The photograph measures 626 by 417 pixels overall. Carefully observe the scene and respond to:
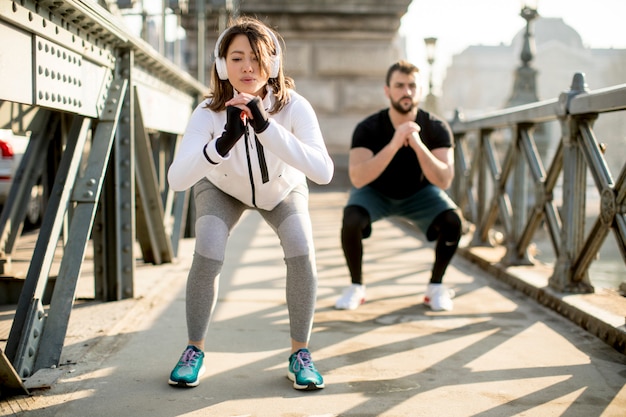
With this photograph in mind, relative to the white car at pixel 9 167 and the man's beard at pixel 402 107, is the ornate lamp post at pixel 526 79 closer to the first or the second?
the white car at pixel 9 167

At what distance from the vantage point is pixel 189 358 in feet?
9.32

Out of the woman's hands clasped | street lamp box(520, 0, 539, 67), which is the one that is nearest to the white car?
the woman's hands clasped

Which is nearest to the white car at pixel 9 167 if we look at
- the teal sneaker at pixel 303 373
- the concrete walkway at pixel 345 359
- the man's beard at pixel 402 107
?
the concrete walkway at pixel 345 359

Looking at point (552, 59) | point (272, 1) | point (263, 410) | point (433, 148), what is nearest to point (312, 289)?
point (263, 410)

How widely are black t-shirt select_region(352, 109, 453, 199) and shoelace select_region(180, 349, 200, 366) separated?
1.86 m

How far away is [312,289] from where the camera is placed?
9.55 feet

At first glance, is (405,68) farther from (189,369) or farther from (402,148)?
(189,369)

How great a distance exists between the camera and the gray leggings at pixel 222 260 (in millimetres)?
2861

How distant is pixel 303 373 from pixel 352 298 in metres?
1.43

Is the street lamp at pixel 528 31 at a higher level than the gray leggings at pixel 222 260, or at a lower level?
higher

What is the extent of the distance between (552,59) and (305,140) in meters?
36.7

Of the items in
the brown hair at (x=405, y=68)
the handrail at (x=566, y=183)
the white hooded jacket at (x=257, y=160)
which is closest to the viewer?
the white hooded jacket at (x=257, y=160)

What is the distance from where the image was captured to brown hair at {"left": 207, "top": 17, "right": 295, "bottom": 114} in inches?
110

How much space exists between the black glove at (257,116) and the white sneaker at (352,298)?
1.72 meters
